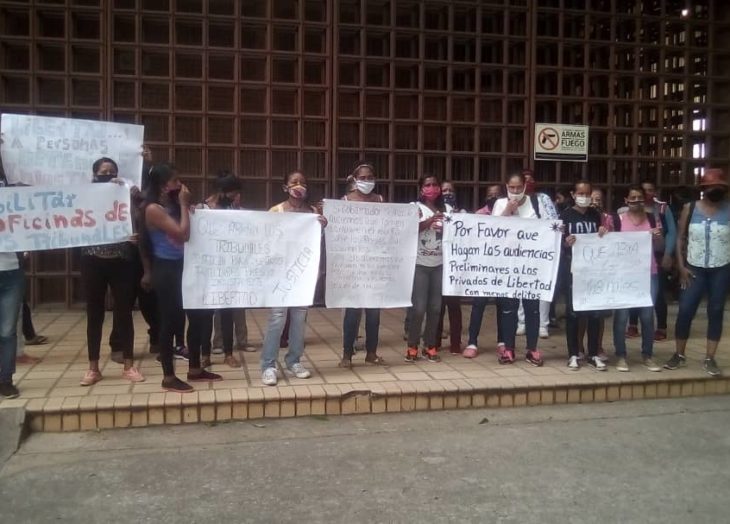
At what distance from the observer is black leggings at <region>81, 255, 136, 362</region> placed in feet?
16.9

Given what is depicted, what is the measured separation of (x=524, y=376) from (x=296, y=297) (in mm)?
1984

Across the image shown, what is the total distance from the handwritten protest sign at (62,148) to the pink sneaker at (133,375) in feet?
4.98

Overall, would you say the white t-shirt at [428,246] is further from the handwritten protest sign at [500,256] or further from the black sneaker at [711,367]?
the black sneaker at [711,367]

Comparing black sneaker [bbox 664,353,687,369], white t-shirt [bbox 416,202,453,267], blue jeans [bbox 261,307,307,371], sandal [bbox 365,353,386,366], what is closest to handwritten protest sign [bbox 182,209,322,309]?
blue jeans [bbox 261,307,307,371]

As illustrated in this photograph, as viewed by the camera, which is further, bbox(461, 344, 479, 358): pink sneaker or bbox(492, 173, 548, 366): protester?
bbox(461, 344, 479, 358): pink sneaker

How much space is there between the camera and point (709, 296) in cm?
Result: 587

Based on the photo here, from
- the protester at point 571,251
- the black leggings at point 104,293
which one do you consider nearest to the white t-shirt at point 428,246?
the protester at point 571,251

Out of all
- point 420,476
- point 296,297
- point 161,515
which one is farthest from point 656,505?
point 296,297

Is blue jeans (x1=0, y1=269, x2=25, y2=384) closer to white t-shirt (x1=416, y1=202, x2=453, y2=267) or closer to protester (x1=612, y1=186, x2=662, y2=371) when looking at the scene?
white t-shirt (x1=416, y1=202, x2=453, y2=267)

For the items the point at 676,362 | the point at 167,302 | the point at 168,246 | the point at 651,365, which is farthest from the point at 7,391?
the point at 676,362

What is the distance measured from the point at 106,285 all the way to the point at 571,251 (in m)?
3.90

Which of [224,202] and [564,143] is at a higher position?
[564,143]

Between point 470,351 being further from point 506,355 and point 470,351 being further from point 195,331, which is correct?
point 195,331

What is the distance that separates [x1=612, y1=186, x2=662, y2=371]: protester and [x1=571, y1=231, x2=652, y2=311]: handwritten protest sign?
0.43ft
